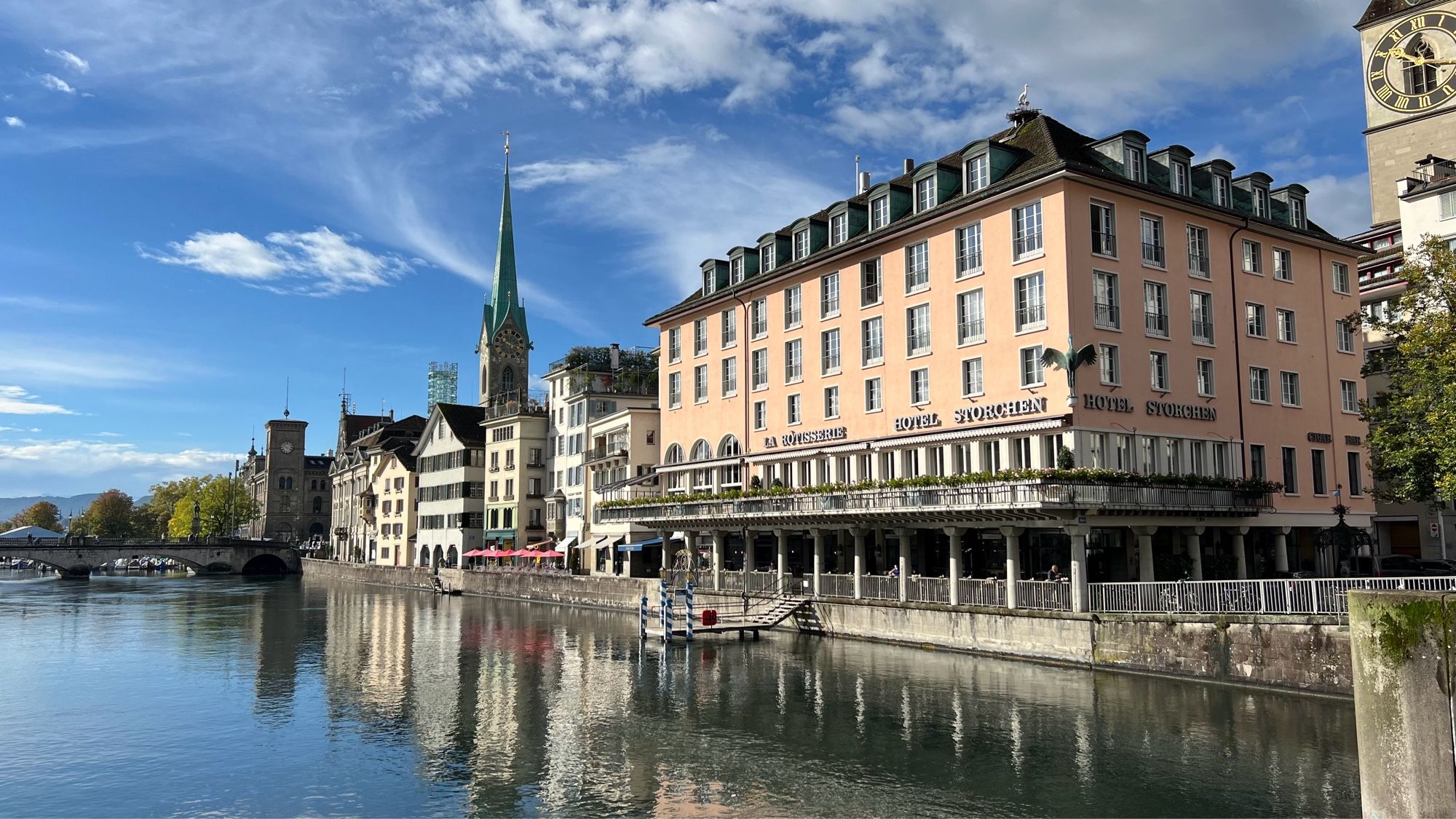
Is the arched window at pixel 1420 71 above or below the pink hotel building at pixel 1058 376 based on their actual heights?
above

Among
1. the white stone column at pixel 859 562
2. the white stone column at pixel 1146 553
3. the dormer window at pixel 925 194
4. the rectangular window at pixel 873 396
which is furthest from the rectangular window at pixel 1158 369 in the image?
the white stone column at pixel 859 562

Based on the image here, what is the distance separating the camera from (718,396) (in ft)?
204

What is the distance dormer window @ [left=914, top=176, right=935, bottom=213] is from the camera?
4803 centimetres

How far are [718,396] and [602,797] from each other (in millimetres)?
41685

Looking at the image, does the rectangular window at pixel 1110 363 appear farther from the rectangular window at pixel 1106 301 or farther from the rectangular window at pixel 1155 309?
the rectangular window at pixel 1155 309

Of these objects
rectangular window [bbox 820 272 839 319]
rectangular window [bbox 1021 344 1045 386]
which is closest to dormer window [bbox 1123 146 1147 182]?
rectangular window [bbox 1021 344 1045 386]

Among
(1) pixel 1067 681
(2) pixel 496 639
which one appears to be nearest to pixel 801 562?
(2) pixel 496 639

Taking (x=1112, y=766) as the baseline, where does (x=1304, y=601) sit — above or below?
above

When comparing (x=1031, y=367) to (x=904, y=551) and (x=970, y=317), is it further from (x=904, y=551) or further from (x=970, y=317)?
(x=904, y=551)

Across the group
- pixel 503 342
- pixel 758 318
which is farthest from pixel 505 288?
pixel 758 318

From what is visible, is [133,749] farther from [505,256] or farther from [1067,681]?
[505,256]

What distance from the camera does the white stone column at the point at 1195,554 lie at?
138ft

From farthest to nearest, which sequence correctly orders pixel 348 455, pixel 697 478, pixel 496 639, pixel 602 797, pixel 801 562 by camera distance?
1. pixel 348 455
2. pixel 697 478
3. pixel 801 562
4. pixel 496 639
5. pixel 602 797

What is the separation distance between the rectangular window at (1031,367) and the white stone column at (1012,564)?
583 centimetres
